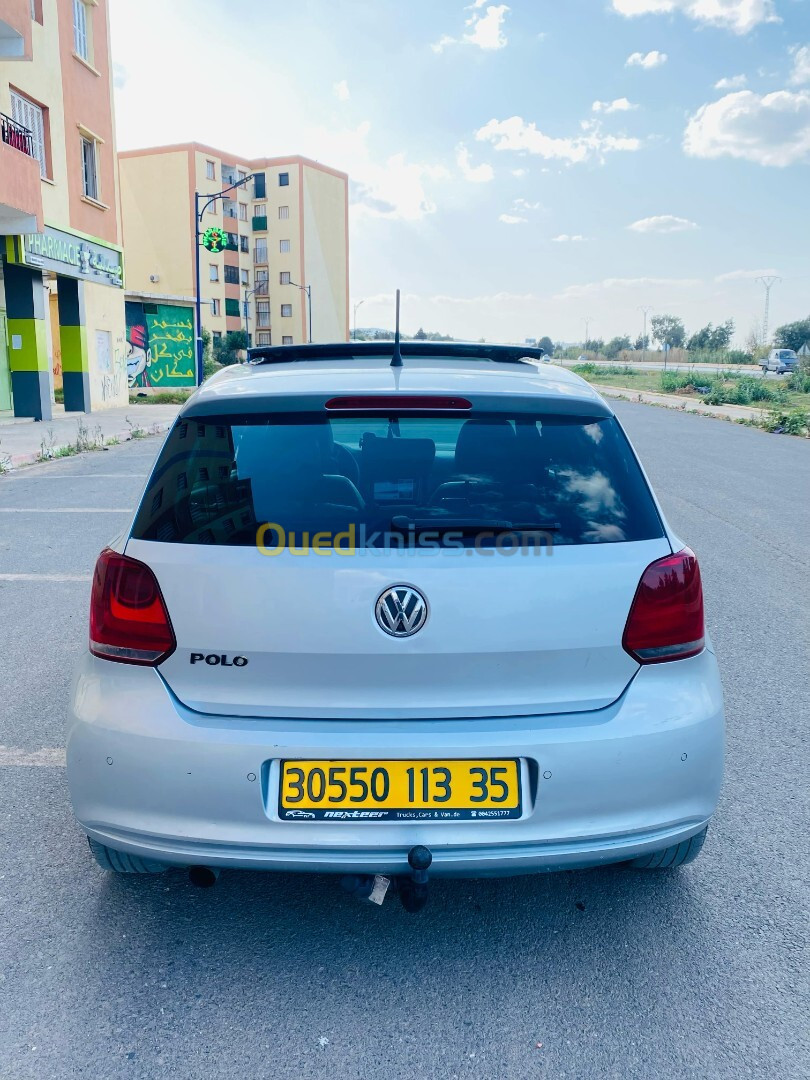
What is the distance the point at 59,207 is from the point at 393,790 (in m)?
24.1

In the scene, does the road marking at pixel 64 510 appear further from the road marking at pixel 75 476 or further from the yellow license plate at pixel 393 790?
the yellow license plate at pixel 393 790

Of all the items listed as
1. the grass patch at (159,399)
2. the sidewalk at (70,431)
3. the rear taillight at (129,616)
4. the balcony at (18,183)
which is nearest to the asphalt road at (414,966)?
the rear taillight at (129,616)

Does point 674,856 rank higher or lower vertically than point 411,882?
lower

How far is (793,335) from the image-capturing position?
82.0 meters

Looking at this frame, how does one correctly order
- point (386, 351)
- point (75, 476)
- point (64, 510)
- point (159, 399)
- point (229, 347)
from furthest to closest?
point (229, 347), point (159, 399), point (75, 476), point (64, 510), point (386, 351)

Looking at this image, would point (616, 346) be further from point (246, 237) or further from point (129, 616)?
point (129, 616)

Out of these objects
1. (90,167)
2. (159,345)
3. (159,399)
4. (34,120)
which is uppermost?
(34,120)

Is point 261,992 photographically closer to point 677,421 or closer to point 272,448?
point 272,448

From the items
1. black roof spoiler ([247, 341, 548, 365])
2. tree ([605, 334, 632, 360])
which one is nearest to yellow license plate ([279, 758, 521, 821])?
black roof spoiler ([247, 341, 548, 365])

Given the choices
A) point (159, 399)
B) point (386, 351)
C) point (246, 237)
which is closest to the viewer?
point (386, 351)

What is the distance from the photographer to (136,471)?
526 inches

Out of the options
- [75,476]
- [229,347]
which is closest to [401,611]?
[75,476]

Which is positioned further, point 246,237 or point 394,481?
point 246,237

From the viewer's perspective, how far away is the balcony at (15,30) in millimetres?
17531
